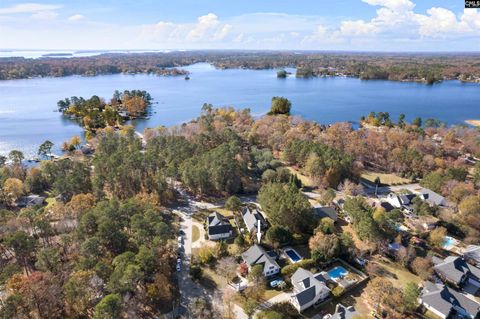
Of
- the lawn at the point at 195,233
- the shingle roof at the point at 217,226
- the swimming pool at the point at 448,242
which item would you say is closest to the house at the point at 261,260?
the shingle roof at the point at 217,226

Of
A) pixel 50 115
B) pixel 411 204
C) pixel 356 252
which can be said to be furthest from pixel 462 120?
pixel 50 115

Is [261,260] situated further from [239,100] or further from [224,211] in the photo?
[239,100]

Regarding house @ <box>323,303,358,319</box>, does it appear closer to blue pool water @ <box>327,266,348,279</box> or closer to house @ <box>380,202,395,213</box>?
blue pool water @ <box>327,266,348,279</box>

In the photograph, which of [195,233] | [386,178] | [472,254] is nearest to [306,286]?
[195,233]

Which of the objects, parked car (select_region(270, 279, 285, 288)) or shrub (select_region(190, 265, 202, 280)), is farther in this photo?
shrub (select_region(190, 265, 202, 280))

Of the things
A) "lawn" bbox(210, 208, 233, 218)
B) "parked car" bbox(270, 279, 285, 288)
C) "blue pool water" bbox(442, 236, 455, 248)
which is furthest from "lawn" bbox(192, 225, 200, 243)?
"blue pool water" bbox(442, 236, 455, 248)

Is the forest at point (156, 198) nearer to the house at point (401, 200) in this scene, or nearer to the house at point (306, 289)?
the house at point (306, 289)
